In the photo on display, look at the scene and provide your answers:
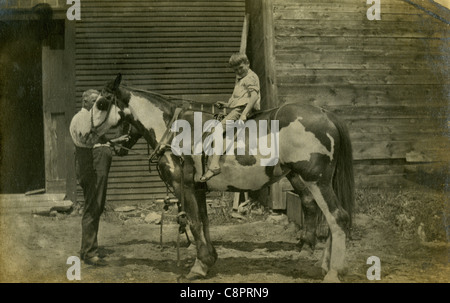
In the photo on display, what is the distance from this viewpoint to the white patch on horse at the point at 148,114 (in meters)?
4.94

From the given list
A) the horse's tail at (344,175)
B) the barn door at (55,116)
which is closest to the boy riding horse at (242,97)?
the horse's tail at (344,175)

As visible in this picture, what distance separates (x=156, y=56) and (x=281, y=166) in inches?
171

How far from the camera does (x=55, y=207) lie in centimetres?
782

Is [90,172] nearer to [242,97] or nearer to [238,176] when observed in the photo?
[238,176]

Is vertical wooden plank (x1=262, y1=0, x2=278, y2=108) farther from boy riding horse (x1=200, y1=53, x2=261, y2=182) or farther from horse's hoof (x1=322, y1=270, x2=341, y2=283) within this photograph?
horse's hoof (x1=322, y1=270, x2=341, y2=283)

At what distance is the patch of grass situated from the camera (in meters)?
5.74

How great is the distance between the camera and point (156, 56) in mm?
8000

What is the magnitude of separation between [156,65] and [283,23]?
106 inches
